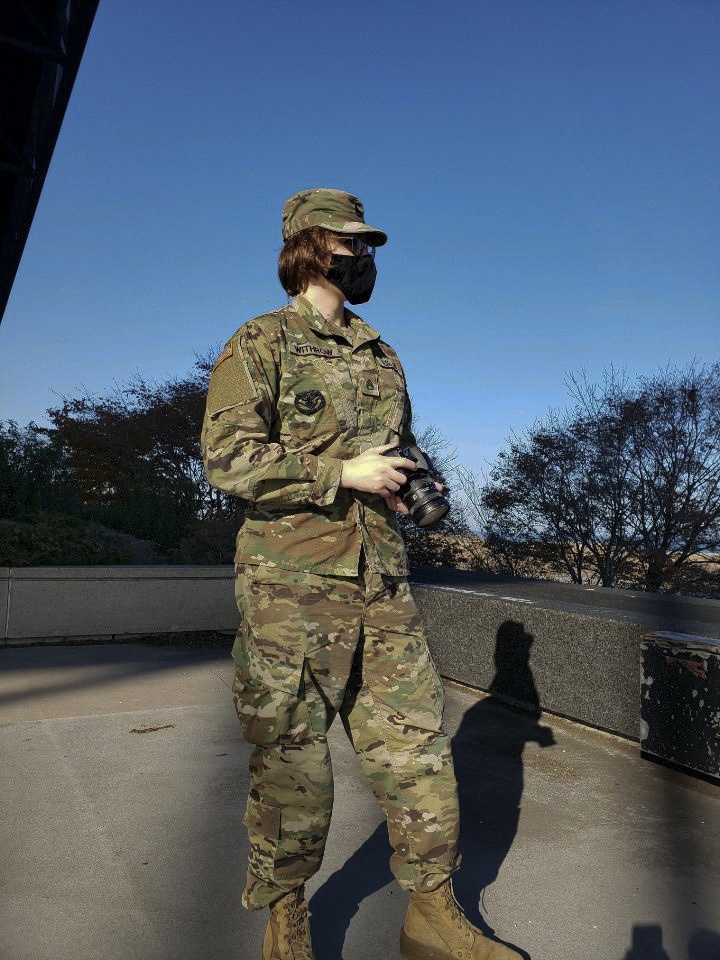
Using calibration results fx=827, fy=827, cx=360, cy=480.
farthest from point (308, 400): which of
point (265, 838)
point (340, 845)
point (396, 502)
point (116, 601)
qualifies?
point (116, 601)

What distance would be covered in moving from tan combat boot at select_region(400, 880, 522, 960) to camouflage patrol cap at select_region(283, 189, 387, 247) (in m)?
1.80

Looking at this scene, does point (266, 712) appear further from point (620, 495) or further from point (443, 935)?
point (620, 495)

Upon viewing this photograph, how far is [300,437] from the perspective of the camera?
2.29 metres

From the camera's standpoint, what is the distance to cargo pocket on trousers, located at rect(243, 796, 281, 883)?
2.13 m

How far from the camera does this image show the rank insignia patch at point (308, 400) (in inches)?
88.9

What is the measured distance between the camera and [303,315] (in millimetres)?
2389

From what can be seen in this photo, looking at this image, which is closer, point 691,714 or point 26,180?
point 691,714

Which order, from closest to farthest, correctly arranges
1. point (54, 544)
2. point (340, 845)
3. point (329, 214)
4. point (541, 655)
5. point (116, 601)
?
1. point (329, 214)
2. point (340, 845)
3. point (541, 655)
4. point (116, 601)
5. point (54, 544)

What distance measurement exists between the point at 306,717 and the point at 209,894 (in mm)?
968

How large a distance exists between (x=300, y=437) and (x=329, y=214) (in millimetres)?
638

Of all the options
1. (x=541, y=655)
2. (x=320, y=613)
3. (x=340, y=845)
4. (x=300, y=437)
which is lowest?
(x=340, y=845)

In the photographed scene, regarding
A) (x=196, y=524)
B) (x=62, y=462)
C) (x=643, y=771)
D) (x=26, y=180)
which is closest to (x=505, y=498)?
(x=196, y=524)

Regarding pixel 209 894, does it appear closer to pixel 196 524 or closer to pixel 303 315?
pixel 303 315

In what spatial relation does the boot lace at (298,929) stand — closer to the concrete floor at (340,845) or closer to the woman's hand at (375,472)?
the concrete floor at (340,845)
